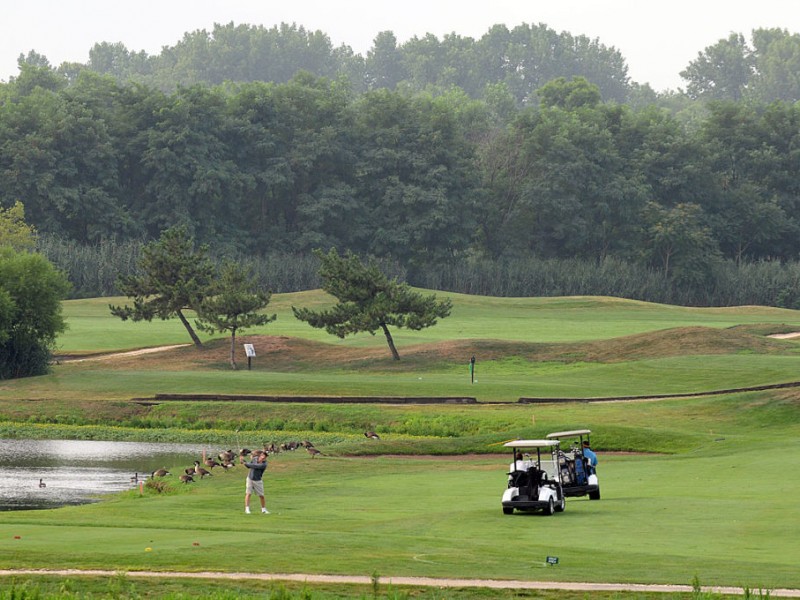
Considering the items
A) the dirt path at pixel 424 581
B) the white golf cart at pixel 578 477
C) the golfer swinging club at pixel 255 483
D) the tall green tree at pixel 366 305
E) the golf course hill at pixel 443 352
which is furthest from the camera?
the golf course hill at pixel 443 352

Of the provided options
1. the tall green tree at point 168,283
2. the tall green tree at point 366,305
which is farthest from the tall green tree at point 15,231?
the tall green tree at point 366,305

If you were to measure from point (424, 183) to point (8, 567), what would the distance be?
396ft

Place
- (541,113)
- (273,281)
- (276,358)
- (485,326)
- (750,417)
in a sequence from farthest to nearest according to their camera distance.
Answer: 1. (541,113)
2. (273,281)
3. (485,326)
4. (276,358)
5. (750,417)

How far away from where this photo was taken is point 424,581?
68.9 feet

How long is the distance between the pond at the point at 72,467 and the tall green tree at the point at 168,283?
2424 centimetres

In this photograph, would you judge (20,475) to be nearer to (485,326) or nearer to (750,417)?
(750,417)

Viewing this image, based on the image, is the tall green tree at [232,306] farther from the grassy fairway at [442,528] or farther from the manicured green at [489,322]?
the grassy fairway at [442,528]

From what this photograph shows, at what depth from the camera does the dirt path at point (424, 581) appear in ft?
67.4

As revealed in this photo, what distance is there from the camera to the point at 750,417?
172ft

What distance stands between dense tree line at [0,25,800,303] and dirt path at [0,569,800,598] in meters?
109

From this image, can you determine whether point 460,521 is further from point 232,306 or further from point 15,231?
point 15,231

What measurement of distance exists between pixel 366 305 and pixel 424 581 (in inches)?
2051

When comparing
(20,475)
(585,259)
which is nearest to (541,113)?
(585,259)

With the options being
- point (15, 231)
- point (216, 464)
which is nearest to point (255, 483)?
point (216, 464)
